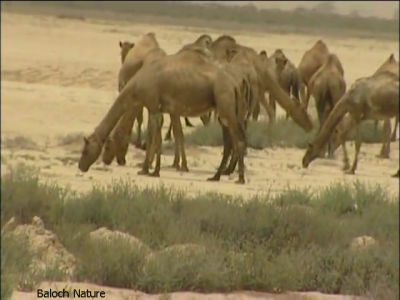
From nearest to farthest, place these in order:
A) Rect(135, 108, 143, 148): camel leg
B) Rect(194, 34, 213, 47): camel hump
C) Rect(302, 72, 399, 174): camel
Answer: Rect(135, 108, 143, 148): camel leg, Rect(194, 34, 213, 47): camel hump, Rect(302, 72, 399, 174): camel

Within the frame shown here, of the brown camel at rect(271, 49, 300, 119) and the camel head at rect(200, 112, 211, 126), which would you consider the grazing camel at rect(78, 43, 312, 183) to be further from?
the brown camel at rect(271, 49, 300, 119)

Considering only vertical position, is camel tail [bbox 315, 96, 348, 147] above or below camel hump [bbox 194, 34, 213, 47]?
below

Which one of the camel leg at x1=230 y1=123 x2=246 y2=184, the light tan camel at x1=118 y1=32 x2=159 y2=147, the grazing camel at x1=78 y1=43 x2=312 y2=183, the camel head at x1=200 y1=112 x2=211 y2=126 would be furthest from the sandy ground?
the camel leg at x1=230 y1=123 x2=246 y2=184

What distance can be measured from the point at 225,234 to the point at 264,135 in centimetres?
522

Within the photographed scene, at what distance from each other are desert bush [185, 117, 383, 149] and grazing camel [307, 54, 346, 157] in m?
0.86

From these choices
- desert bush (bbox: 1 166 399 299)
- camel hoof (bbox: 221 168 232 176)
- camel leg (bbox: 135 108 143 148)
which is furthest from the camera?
camel hoof (bbox: 221 168 232 176)

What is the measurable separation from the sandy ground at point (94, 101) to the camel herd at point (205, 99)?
1.24 ft

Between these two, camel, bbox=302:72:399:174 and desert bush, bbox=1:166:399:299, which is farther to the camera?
camel, bbox=302:72:399:174

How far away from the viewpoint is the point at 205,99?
14.2 meters

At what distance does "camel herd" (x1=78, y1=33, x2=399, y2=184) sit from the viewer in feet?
42.9

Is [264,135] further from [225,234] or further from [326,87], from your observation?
[225,234]

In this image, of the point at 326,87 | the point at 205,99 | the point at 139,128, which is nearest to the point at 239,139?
the point at 205,99

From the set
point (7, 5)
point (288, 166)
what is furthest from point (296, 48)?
point (7, 5)

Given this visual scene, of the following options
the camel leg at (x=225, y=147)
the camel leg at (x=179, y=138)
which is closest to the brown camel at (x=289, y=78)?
the camel leg at (x=179, y=138)
